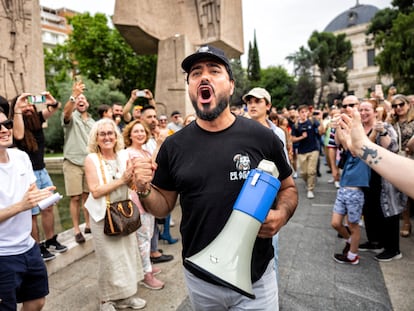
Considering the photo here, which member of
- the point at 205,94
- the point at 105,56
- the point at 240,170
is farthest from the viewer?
the point at 105,56

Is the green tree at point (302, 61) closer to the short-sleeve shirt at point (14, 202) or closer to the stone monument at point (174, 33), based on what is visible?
the stone monument at point (174, 33)

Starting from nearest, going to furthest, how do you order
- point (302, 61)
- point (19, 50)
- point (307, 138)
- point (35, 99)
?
point (35, 99) < point (19, 50) < point (307, 138) < point (302, 61)

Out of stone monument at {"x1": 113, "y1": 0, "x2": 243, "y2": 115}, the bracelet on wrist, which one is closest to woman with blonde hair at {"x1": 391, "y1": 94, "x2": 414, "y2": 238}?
the bracelet on wrist

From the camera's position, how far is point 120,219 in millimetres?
2891

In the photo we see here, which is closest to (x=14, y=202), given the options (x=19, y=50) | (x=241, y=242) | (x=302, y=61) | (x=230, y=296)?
(x=230, y=296)

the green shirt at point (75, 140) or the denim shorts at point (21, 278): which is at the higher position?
the green shirt at point (75, 140)

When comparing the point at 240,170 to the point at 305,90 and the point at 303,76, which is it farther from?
the point at 303,76

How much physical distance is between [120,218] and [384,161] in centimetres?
226

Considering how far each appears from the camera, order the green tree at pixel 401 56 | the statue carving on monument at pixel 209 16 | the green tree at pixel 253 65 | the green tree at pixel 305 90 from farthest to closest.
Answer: the green tree at pixel 253 65
the green tree at pixel 305 90
the green tree at pixel 401 56
the statue carving on monument at pixel 209 16

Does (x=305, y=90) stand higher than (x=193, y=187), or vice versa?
(x=305, y=90)

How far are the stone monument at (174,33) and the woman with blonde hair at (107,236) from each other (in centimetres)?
507

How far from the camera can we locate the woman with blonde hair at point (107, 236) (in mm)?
2955

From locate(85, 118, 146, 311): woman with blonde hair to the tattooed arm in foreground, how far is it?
196 centimetres

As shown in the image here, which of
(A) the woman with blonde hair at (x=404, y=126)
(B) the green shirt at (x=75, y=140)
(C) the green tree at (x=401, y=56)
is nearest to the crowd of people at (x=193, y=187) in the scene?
(B) the green shirt at (x=75, y=140)
